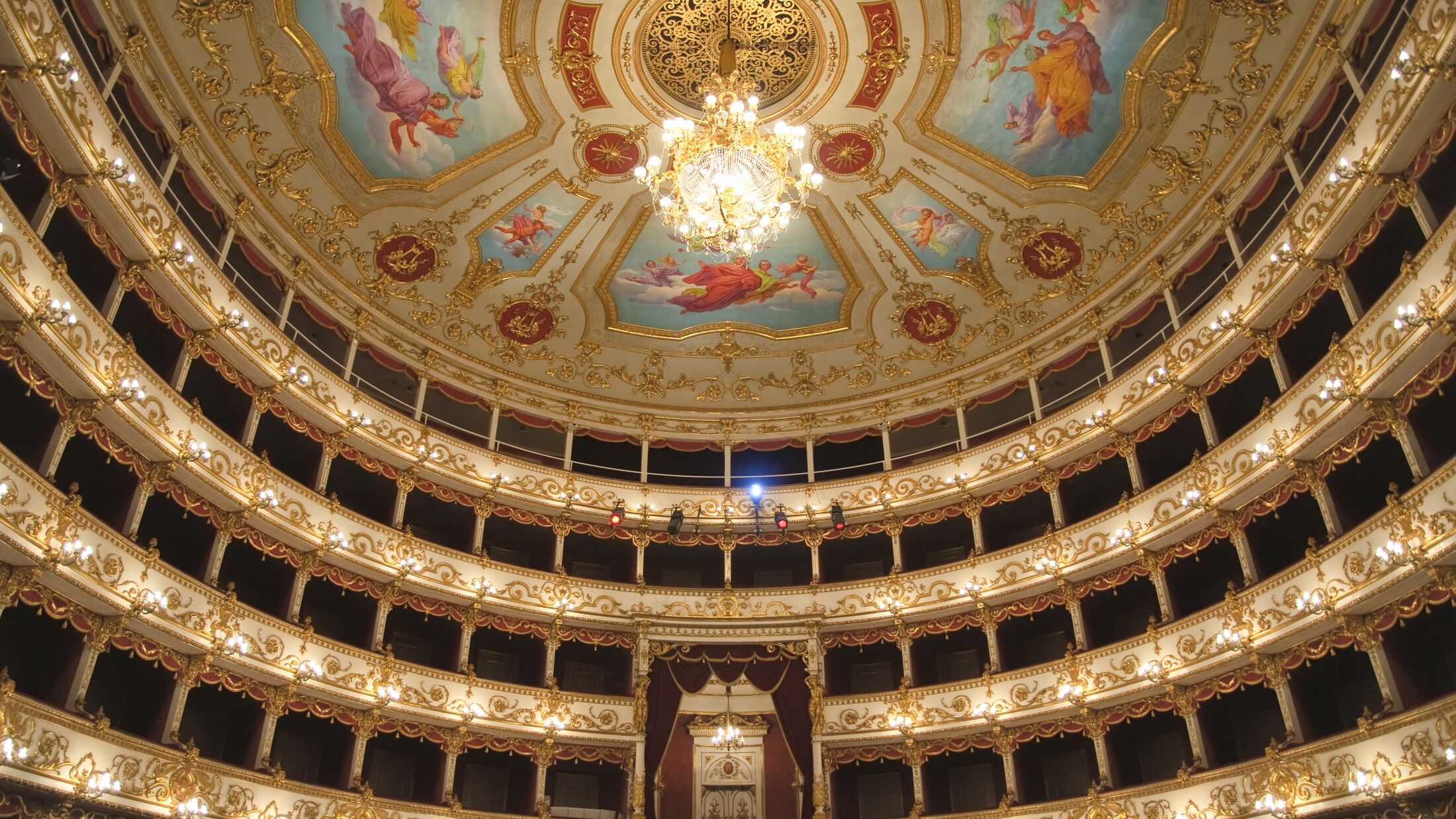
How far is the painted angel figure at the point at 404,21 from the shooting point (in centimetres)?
2058

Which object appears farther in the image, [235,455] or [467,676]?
[467,676]

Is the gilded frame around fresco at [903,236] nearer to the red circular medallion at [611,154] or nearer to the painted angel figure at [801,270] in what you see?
the painted angel figure at [801,270]

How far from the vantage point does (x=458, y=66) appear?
21.9 meters

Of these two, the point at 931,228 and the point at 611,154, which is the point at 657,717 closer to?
the point at 611,154

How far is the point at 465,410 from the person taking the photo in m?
26.8

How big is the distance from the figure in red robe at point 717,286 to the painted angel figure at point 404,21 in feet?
29.0

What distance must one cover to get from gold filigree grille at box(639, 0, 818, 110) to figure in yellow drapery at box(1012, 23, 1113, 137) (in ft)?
15.8

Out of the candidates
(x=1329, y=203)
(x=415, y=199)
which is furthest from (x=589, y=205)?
(x=1329, y=203)

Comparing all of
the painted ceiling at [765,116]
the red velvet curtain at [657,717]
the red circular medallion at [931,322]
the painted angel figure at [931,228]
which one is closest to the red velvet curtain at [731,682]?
the red velvet curtain at [657,717]

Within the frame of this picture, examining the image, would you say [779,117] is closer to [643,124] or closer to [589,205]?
[643,124]

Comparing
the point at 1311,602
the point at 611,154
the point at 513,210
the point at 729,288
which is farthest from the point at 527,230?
the point at 1311,602

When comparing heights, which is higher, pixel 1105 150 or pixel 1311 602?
pixel 1105 150

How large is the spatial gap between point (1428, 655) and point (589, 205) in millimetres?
19343

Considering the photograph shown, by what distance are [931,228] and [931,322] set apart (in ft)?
9.12
